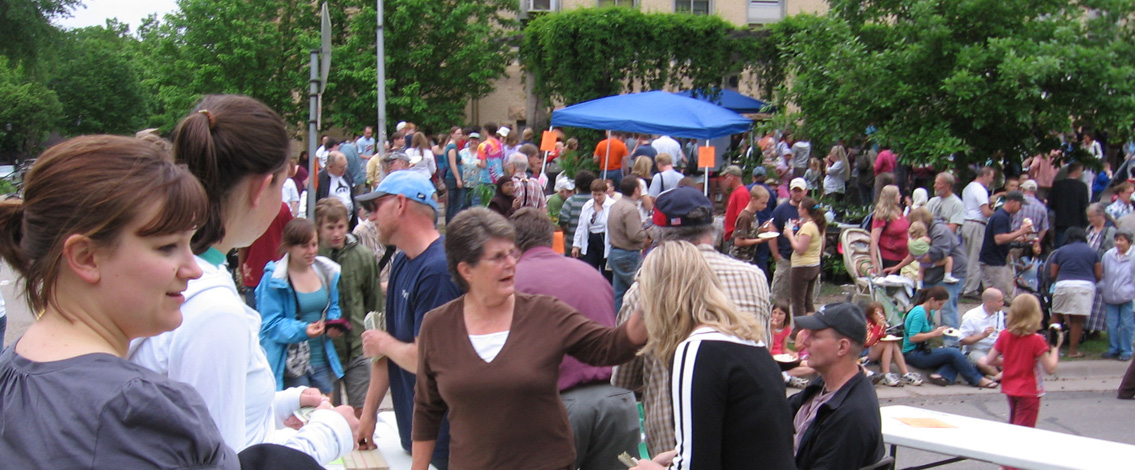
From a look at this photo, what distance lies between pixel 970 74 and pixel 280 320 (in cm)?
998

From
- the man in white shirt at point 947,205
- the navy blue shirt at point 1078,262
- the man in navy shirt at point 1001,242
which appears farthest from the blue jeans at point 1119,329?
the man in white shirt at point 947,205

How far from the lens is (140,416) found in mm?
1298

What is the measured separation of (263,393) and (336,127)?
94.0 feet

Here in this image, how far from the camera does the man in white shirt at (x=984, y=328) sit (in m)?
9.19

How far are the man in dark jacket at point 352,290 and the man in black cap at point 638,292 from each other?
2.44 metres

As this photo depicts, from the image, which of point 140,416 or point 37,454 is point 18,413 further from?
point 140,416

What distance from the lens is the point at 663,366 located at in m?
3.46

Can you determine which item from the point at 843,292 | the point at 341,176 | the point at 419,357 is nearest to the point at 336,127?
the point at 341,176

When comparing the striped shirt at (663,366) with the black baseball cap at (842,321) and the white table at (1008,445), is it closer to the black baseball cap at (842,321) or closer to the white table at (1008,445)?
the black baseball cap at (842,321)

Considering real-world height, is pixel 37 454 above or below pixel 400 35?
below

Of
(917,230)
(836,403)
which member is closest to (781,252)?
(917,230)

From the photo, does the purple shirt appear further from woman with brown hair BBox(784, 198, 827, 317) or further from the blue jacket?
woman with brown hair BBox(784, 198, 827, 317)

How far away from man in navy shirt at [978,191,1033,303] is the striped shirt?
894 cm

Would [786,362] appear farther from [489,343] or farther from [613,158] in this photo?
[613,158]
